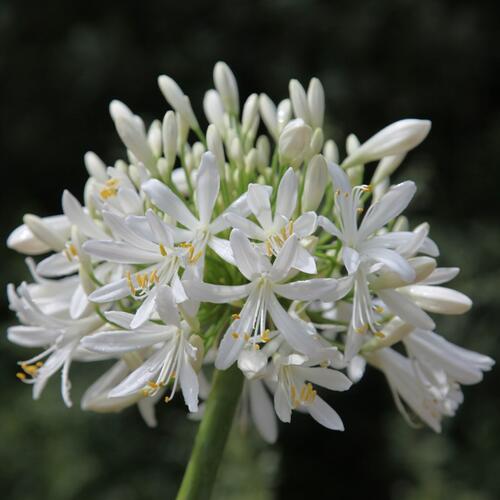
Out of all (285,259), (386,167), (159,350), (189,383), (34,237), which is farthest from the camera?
(386,167)

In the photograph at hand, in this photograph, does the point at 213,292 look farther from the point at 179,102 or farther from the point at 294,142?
the point at 179,102

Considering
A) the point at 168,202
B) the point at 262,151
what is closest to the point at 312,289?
the point at 168,202

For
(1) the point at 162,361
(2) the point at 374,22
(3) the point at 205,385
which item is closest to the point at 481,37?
(2) the point at 374,22

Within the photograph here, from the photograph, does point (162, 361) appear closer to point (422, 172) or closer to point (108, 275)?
point (108, 275)

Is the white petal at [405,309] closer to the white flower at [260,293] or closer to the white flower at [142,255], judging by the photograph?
the white flower at [260,293]

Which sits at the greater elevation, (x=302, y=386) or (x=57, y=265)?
(x=57, y=265)

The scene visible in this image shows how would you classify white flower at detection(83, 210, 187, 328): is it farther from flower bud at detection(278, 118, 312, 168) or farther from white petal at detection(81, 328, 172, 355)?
flower bud at detection(278, 118, 312, 168)
